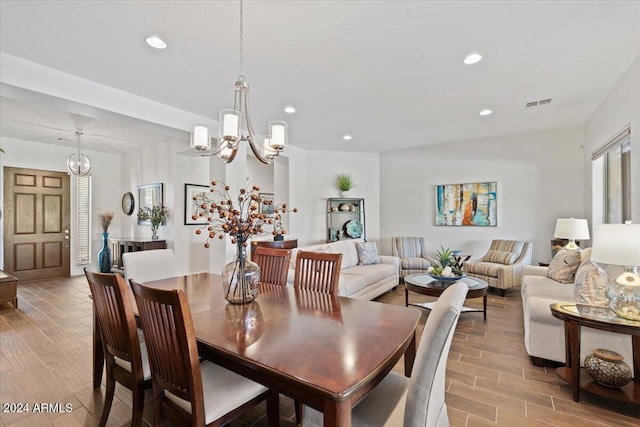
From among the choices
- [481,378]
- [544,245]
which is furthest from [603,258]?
[544,245]

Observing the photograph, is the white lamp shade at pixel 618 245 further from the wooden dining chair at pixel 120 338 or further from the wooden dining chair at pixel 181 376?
the wooden dining chair at pixel 120 338

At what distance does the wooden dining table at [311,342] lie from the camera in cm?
106

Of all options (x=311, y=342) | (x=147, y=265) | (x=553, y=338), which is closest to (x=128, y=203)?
(x=147, y=265)

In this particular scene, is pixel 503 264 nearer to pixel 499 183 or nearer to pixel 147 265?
pixel 499 183

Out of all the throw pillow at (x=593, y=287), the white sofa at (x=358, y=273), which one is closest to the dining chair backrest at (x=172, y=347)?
the white sofa at (x=358, y=273)

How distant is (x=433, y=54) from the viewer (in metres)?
2.69

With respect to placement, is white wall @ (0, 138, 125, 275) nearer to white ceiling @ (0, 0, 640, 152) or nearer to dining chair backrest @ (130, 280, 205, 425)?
white ceiling @ (0, 0, 640, 152)

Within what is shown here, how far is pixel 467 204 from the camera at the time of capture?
5906mm

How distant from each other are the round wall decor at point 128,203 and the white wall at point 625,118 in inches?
303

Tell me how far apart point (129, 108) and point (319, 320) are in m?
3.37

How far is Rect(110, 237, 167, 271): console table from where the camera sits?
527 cm

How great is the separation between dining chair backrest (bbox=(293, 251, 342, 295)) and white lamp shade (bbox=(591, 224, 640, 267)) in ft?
5.85

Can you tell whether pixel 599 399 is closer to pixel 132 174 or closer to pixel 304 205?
pixel 304 205

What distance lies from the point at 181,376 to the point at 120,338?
0.58m
